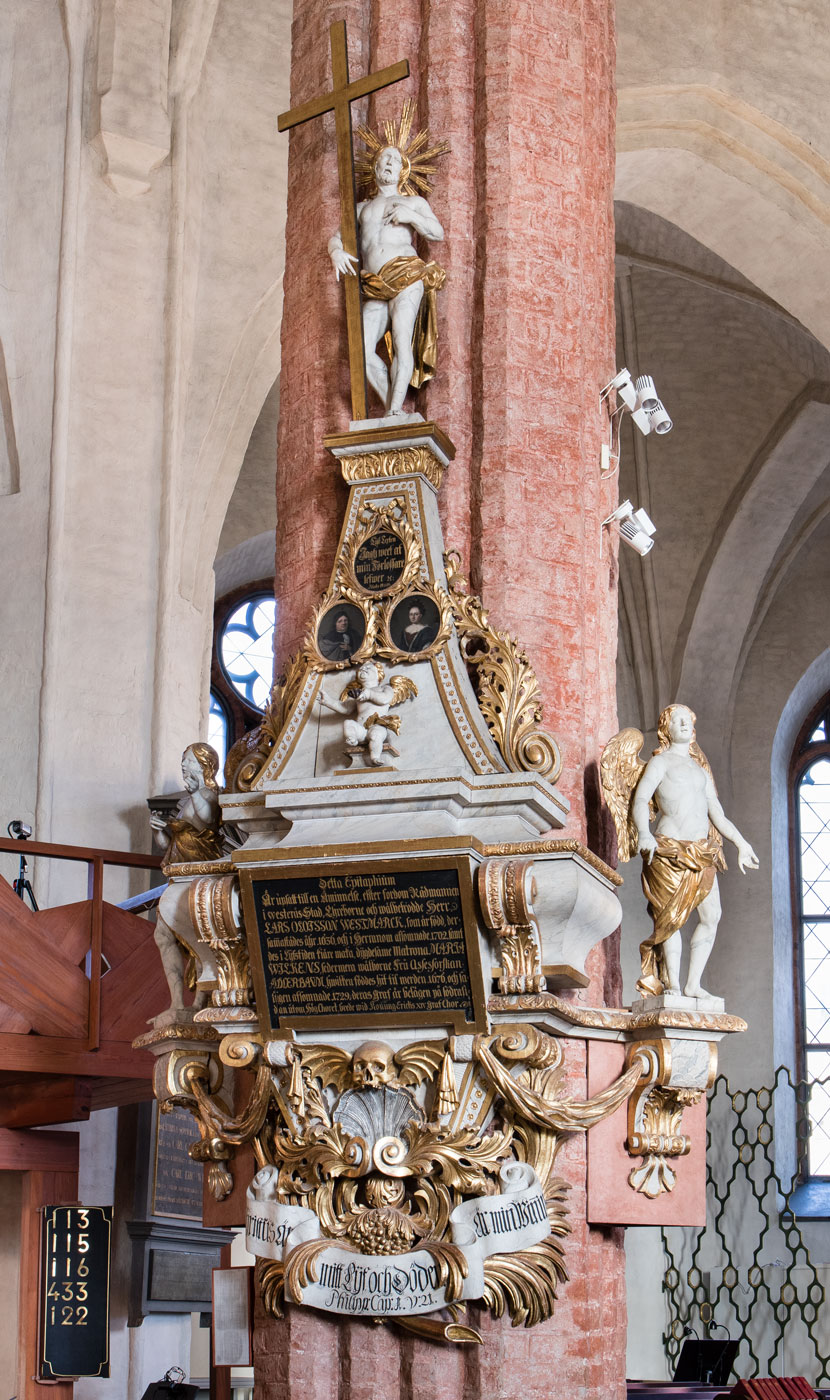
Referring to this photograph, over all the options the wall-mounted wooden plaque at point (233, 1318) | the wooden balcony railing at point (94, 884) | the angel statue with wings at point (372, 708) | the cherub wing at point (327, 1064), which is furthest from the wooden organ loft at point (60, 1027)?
the angel statue with wings at point (372, 708)

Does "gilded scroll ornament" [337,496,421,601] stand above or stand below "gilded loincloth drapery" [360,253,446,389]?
below

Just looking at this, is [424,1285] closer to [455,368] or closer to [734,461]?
[455,368]

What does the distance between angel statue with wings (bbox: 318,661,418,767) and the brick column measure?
0.63 meters

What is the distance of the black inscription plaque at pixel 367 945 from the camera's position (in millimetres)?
5992

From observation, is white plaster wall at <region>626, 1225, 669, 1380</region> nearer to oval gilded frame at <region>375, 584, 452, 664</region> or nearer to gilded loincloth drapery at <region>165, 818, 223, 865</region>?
gilded loincloth drapery at <region>165, 818, 223, 865</region>

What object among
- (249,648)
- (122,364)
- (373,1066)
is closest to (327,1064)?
(373,1066)

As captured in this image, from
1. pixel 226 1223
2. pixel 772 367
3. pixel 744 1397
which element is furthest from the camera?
pixel 772 367

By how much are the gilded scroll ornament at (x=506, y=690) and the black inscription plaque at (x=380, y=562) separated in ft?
0.66

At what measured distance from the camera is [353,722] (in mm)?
6285

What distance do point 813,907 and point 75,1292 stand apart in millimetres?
11696

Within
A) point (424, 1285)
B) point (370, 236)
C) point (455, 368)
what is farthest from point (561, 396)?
point (424, 1285)

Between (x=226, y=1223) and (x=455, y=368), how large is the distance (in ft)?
10.8

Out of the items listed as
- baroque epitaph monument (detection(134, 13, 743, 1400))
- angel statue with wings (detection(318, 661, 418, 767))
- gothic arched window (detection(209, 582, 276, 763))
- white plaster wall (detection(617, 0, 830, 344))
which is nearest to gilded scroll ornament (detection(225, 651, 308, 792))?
baroque epitaph monument (detection(134, 13, 743, 1400))

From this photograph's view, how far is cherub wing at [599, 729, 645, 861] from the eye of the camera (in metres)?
6.63
